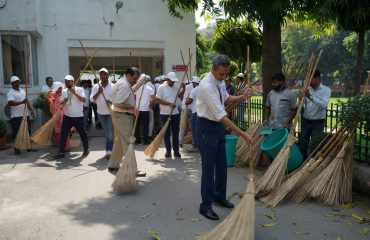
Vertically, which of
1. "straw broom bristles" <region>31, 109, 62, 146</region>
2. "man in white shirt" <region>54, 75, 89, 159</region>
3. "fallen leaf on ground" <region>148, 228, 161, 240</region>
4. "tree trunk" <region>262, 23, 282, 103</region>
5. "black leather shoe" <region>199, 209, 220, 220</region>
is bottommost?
"fallen leaf on ground" <region>148, 228, 161, 240</region>

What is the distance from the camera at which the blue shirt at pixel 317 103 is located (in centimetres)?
606

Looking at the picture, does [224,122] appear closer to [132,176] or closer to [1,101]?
[132,176]

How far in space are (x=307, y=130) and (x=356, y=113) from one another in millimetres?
1521

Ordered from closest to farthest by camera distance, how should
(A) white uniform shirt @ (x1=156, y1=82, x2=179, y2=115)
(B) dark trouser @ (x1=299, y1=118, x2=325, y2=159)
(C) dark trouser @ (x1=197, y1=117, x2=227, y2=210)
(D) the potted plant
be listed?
(C) dark trouser @ (x1=197, y1=117, x2=227, y2=210), (B) dark trouser @ (x1=299, y1=118, x2=325, y2=159), (A) white uniform shirt @ (x1=156, y1=82, x2=179, y2=115), (D) the potted plant

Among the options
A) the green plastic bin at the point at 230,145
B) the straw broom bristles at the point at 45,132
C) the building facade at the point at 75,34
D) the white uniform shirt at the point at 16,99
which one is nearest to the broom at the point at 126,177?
the green plastic bin at the point at 230,145

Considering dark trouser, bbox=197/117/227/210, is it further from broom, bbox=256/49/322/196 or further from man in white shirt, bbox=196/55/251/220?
broom, bbox=256/49/322/196

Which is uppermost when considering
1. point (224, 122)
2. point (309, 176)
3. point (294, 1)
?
point (294, 1)

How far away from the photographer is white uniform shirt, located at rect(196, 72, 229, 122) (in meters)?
4.27

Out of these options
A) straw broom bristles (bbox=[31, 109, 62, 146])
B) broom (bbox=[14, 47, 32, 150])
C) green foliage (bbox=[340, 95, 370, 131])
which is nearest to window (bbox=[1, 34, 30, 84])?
broom (bbox=[14, 47, 32, 150])

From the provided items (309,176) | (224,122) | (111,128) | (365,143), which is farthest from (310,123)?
(111,128)

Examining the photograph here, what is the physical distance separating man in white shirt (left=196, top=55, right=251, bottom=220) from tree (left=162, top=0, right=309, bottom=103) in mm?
2702

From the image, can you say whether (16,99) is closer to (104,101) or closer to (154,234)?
(104,101)

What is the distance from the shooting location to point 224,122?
4258mm

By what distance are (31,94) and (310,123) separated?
7.88 metres
